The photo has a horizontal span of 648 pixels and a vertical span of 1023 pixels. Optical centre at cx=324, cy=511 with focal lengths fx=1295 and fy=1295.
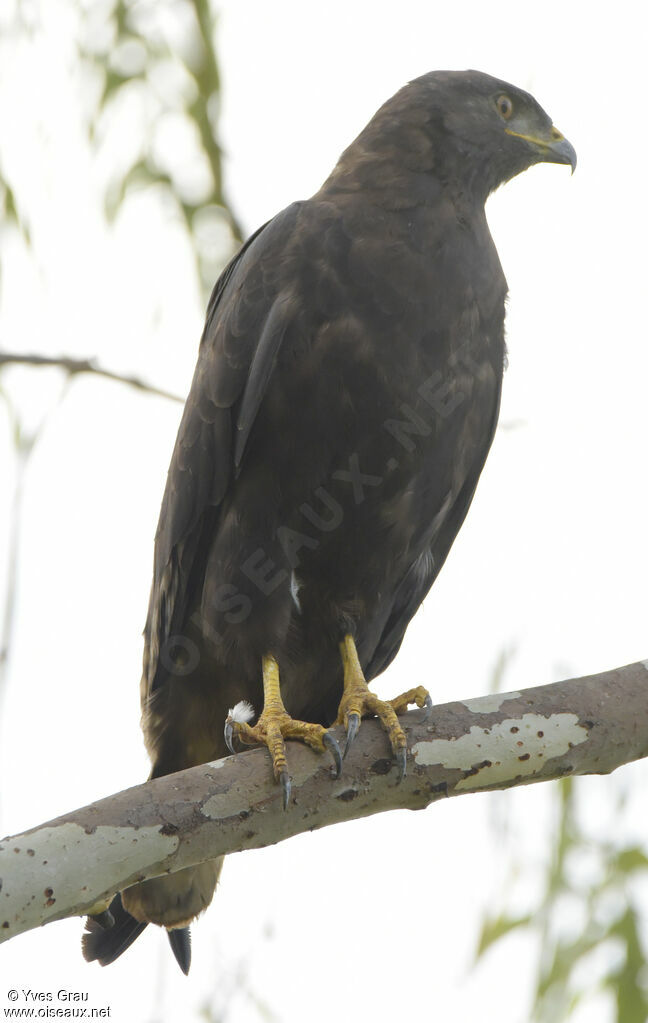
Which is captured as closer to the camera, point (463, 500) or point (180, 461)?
point (180, 461)

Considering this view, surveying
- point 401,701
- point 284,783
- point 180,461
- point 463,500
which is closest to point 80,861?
Result: point 284,783

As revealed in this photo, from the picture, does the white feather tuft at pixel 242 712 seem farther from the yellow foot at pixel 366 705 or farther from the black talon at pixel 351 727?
the black talon at pixel 351 727

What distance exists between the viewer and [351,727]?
3.53 meters

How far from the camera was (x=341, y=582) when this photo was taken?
13.3 ft

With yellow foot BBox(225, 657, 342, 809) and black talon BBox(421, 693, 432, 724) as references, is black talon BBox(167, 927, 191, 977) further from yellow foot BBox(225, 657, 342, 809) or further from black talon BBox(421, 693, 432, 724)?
black talon BBox(421, 693, 432, 724)

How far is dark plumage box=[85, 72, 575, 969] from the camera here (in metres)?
3.82

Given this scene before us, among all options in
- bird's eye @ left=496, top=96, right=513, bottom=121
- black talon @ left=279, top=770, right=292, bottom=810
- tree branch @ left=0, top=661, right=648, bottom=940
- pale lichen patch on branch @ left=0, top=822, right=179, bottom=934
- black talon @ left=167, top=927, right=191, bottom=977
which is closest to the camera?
pale lichen patch on branch @ left=0, top=822, right=179, bottom=934

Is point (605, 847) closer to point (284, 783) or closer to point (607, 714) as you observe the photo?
point (607, 714)

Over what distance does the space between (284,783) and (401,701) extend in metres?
0.57

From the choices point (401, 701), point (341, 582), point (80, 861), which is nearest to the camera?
point (80, 861)

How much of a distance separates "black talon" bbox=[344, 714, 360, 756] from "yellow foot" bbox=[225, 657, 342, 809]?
63 mm

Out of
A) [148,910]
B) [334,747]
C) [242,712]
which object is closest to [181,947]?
[148,910]

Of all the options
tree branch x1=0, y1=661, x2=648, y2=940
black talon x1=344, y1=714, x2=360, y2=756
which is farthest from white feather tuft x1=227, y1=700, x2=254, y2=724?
tree branch x1=0, y1=661, x2=648, y2=940

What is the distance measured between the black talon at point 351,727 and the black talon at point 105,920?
976mm
